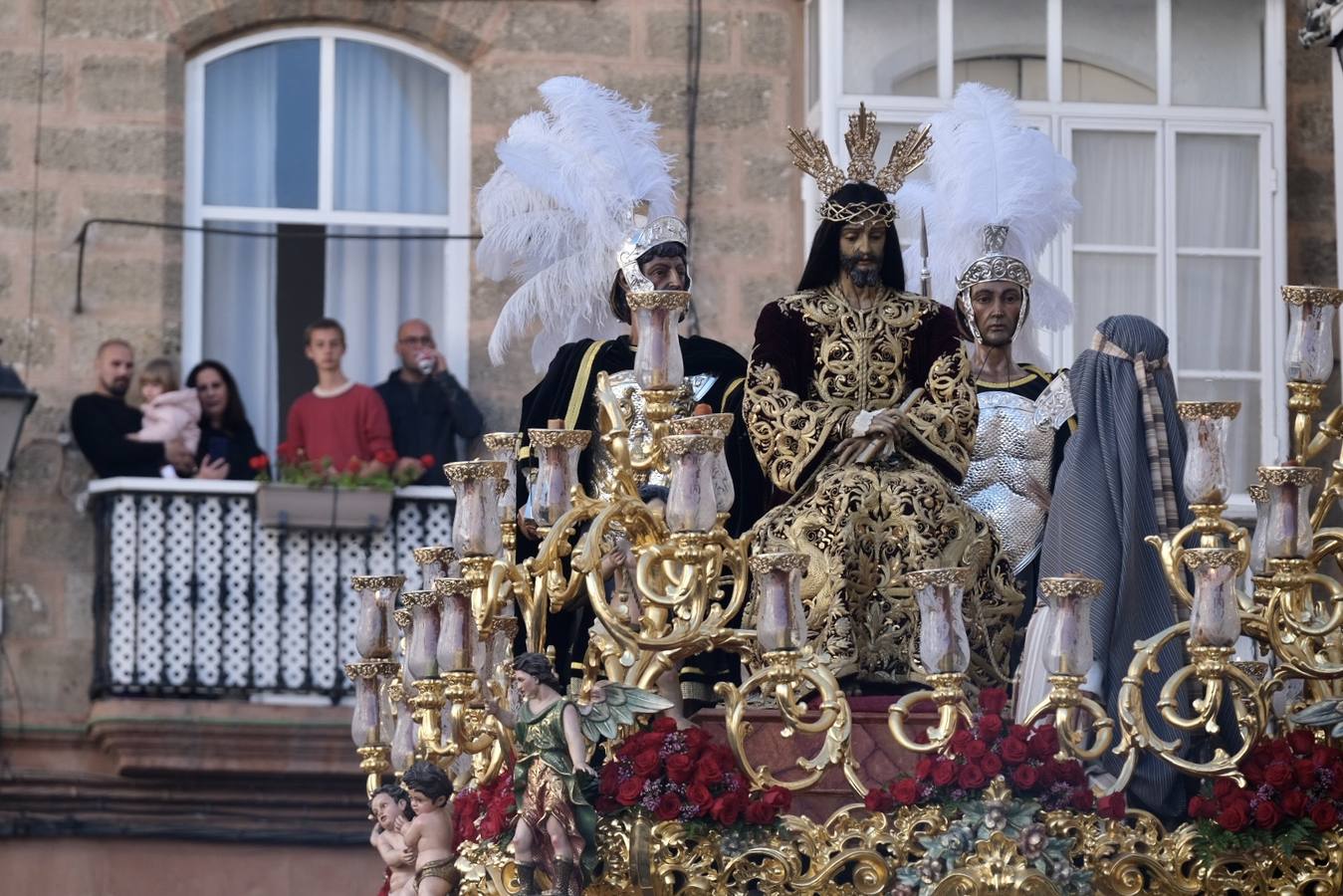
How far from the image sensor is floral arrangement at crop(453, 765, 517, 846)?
9.50 m

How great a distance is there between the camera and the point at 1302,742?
31.5 feet

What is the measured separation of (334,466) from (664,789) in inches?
279

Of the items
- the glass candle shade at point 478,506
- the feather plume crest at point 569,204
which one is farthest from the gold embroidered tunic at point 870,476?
the feather plume crest at point 569,204

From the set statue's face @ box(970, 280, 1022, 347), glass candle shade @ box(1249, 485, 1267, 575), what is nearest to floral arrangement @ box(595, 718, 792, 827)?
glass candle shade @ box(1249, 485, 1267, 575)

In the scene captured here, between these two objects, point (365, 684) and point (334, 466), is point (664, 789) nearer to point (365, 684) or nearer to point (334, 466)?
point (365, 684)

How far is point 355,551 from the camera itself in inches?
641

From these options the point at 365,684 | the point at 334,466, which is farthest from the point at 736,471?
the point at 334,466

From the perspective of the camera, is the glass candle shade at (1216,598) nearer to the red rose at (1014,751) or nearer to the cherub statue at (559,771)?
the red rose at (1014,751)

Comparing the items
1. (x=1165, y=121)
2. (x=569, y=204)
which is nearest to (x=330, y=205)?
(x=1165, y=121)

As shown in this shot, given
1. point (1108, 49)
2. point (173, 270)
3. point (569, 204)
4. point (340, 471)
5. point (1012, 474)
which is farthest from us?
point (173, 270)

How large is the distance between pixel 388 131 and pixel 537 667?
25.6 feet

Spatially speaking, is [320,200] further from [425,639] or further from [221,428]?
[425,639]

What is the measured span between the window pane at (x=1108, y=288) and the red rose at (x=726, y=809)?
23.2 ft

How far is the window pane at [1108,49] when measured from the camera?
53.4 ft
